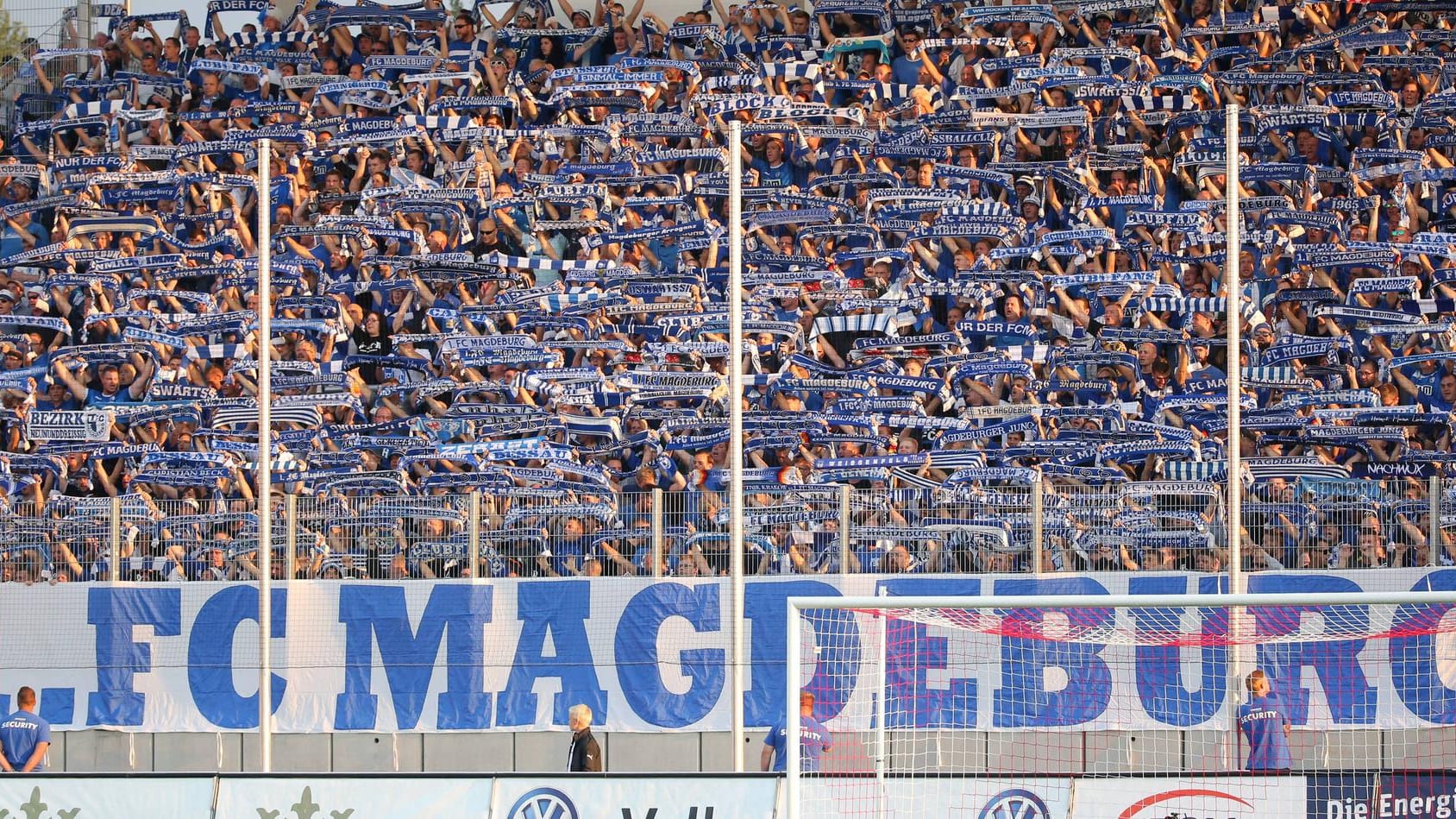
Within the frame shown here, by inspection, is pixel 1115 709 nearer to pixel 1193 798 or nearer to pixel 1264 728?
pixel 1264 728

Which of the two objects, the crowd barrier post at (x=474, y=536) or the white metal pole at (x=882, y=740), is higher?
the crowd barrier post at (x=474, y=536)

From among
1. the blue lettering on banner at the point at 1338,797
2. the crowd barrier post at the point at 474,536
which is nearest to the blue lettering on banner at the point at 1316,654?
the blue lettering on banner at the point at 1338,797

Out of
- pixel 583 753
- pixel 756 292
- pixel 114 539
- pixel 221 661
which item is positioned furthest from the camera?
pixel 756 292

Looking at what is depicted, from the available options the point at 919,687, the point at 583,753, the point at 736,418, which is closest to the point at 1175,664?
the point at 919,687

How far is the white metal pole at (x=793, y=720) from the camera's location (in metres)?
11.5

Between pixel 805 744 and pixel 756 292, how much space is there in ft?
21.0

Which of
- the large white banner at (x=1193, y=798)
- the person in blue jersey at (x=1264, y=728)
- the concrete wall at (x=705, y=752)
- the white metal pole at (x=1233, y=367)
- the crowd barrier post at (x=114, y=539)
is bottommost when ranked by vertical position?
the concrete wall at (x=705, y=752)

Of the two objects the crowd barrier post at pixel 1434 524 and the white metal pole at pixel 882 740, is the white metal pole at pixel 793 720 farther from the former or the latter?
the crowd barrier post at pixel 1434 524

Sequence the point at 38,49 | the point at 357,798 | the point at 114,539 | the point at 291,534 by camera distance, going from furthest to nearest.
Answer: the point at 38,49, the point at 114,539, the point at 291,534, the point at 357,798

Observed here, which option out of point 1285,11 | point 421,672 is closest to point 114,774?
point 421,672

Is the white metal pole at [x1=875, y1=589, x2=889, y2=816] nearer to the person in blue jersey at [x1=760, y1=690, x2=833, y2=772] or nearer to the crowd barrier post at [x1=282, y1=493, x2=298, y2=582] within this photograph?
the person in blue jersey at [x1=760, y1=690, x2=833, y2=772]

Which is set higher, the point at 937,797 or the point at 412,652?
the point at 412,652

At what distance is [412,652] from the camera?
15836mm

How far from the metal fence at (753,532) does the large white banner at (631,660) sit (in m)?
0.16
